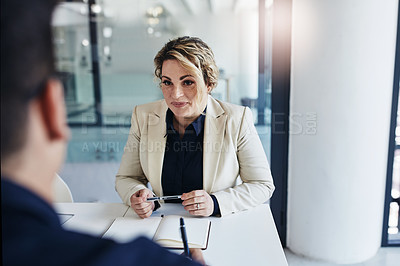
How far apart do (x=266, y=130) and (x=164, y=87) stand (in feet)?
3.20

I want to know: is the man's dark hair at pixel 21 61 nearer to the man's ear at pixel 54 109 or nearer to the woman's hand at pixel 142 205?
the man's ear at pixel 54 109

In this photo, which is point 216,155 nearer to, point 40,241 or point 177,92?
point 177,92

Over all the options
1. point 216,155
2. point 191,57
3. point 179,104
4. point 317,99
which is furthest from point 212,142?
point 317,99

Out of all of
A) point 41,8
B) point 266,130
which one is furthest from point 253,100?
point 41,8

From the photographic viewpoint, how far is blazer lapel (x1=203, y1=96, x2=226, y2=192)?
140cm

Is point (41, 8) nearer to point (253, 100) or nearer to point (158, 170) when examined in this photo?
point (158, 170)

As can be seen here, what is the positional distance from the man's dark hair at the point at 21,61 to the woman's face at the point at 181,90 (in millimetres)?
1074

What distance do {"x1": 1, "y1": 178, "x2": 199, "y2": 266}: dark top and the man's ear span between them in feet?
0.17

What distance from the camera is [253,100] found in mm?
2236

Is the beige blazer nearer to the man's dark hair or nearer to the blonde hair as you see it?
the blonde hair

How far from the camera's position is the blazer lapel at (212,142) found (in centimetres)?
140

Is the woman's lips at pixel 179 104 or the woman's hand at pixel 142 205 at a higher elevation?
the woman's lips at pixel 179 104

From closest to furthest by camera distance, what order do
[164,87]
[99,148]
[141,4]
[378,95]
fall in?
[164,87], [378,95], [141,4], [99,148]

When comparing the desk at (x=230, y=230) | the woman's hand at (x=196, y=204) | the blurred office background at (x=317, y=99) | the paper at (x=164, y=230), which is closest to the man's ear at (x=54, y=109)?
the desk at (x=230, y=230)
